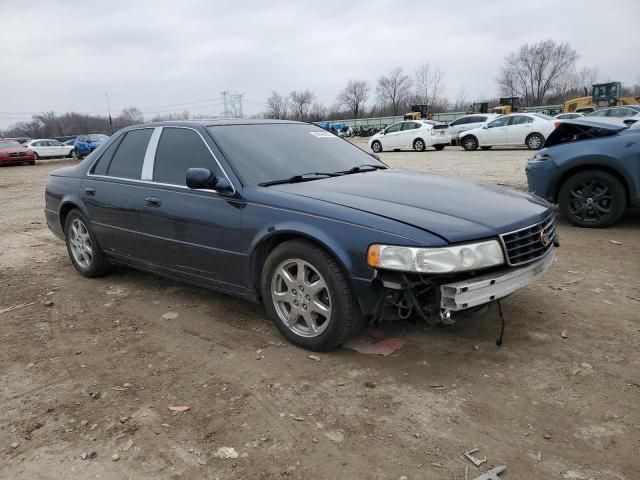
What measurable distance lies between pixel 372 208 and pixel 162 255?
78.4 inches

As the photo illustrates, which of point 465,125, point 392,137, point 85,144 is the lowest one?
point 392,137

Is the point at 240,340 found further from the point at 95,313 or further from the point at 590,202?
the point at 590,202

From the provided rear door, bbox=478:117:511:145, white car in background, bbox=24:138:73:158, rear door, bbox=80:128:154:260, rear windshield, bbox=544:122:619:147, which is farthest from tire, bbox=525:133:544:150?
white car in background, bbox=24:138:73:158

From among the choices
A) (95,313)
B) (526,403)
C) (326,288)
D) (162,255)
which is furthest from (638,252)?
(95,313)

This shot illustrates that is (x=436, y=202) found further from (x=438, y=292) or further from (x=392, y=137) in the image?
(x=392, y=137)

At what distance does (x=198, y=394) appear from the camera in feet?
10.0

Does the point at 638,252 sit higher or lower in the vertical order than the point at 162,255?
lower

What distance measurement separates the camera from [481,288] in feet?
9.74

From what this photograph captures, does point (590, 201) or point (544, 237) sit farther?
point (590, 201)

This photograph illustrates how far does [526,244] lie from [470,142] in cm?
1995

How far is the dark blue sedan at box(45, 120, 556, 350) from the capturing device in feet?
9.84

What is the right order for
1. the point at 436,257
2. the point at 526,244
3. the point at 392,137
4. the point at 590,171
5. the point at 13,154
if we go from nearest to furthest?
the point at 436,257, the point at 526,244, the point at 590,171, the point at 392,137, the point at 13,154

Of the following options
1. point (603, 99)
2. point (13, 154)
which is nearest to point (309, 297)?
point (13, 154)

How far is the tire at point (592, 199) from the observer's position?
6426mm
